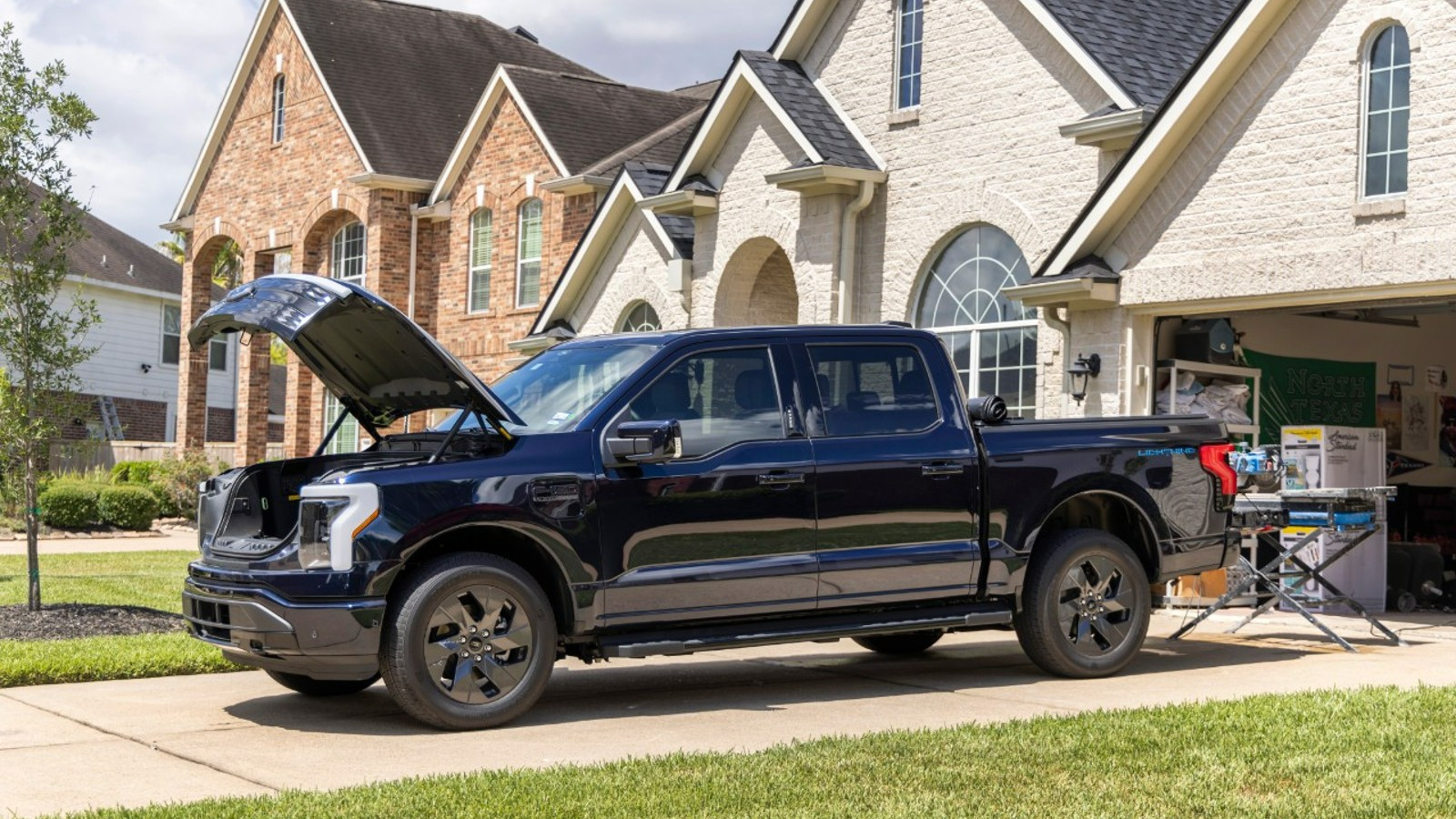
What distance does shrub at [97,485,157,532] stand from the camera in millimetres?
27172

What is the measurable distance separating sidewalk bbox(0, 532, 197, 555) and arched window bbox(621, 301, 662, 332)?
6699mm

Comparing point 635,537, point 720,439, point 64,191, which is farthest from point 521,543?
point 64,191

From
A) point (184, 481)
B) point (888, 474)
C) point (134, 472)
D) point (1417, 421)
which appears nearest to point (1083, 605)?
point (888, 474)

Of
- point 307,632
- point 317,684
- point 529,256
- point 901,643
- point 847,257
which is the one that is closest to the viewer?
point 307,632

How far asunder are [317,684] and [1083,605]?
435 cm

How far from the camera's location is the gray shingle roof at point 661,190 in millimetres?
21516

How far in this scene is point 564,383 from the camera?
907 centimetres

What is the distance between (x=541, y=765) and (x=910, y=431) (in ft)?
10.2

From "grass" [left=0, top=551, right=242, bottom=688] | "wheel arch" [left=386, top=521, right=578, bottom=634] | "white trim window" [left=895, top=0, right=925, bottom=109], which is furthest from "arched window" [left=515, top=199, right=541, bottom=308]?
"wheel arch" [left=386, top=521, right=578, bottom=634]

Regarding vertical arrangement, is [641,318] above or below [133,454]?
above

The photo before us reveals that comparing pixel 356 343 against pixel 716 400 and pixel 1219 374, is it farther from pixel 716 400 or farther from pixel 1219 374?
pixel 1219 374

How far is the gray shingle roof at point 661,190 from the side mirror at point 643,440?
13.1 m

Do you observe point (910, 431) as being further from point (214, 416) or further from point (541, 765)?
point (214, 416)

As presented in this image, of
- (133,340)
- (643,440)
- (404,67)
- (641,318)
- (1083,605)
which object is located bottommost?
(1083,605)
